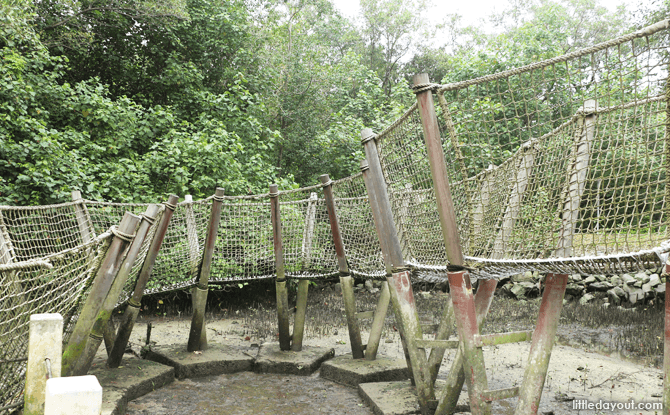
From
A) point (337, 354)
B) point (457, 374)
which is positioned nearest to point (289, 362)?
point (337, 354)

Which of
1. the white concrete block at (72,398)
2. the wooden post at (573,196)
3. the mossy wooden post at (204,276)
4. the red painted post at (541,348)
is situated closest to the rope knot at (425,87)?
the wooden post at (573,196)

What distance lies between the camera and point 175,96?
38.7 feet

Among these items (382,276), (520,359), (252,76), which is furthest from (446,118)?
(252,76)

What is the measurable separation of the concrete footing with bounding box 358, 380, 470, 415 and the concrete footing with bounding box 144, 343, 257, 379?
1512 millimetres

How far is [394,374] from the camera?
4.57m

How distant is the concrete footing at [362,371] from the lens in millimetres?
4527

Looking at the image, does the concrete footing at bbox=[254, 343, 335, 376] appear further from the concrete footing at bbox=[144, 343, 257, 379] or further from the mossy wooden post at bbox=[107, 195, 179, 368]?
the mossy wooden post at bbox=[107, 195, 179, 368]

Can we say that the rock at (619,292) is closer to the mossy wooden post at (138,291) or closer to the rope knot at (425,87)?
the rope knot at (425,87)

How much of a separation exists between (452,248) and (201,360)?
3364 mm

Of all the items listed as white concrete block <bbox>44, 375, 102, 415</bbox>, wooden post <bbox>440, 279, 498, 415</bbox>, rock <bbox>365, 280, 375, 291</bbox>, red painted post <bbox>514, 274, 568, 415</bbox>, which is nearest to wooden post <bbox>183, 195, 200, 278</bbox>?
wooden post <bbox>440, 279, 498, 415</bbox>

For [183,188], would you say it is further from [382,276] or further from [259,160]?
[382,276]

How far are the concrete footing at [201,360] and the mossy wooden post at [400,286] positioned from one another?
2310 mm

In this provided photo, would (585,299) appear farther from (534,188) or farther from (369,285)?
(534,188)

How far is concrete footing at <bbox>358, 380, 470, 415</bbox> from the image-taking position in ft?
11.5
